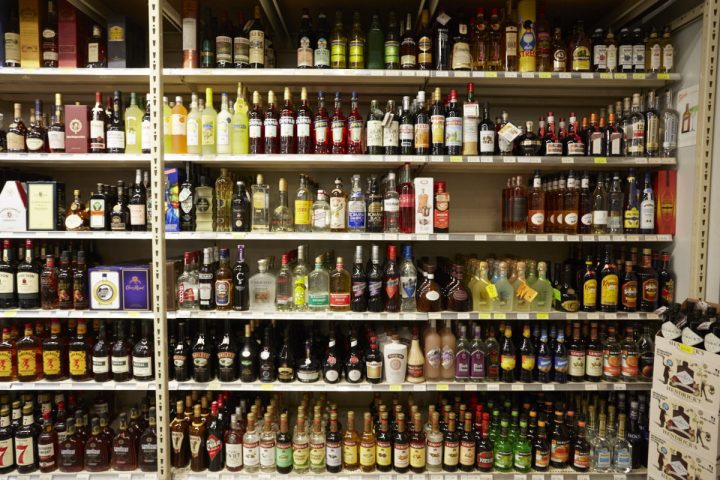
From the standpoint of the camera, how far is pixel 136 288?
2475 mm

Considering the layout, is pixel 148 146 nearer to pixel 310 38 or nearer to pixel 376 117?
pixel 310 38

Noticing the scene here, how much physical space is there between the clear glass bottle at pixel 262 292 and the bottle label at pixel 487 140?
1.43 meters

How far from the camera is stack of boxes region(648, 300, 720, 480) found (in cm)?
190

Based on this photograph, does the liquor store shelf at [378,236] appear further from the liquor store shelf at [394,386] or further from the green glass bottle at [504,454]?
the green glass bottle at [504,454]

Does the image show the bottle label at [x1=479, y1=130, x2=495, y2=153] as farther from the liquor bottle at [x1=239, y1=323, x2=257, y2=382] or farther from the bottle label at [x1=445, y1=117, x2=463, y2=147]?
the liquor bottle at [x1=239, y1=323, x2=257, y2=382]

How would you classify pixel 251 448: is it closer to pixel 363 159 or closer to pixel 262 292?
pixel 262 292

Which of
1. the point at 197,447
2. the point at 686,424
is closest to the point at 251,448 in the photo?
the point at 197,447

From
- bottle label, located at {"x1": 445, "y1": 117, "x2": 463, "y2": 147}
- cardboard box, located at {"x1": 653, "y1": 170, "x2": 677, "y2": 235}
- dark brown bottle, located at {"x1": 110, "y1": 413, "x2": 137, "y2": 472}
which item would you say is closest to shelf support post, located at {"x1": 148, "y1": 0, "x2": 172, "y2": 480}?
dark brown bottle, located at {"x1": 110, "y1": 413, "x2": 137, "y2": 472}

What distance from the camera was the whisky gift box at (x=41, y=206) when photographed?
2484mm

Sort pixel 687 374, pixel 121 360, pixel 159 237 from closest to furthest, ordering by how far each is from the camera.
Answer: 1. pixel 687 374
2. pixel 159 237
3. pixel 121 360

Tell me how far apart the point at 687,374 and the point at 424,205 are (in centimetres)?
150

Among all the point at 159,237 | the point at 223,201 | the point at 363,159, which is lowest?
the point at 159,237

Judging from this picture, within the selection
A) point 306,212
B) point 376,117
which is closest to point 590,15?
point 376,117

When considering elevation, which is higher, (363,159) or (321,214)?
(363,159)
